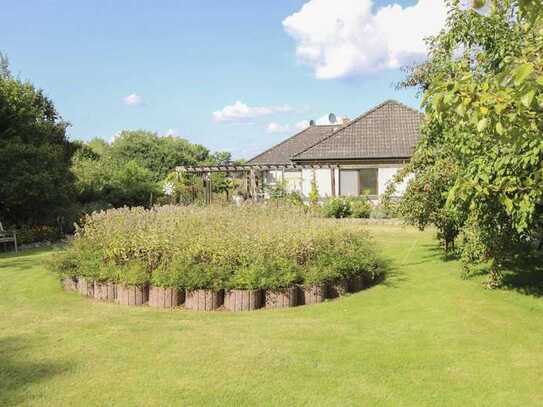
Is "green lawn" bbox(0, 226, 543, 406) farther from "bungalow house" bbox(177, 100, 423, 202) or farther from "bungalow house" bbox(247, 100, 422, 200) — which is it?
"bungalow house" bbox(177, 100, 423, 202)

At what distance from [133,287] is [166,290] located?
61 cm

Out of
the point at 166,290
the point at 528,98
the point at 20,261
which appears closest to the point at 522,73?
the point at 528,98

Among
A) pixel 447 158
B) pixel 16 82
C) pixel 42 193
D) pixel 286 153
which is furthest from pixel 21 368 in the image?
pixel 286 153

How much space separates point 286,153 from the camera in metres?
33.9

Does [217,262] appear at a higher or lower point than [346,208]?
lower

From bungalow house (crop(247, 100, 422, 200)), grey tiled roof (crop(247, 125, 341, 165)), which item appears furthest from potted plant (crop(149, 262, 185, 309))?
grey tiled roof (crop(247, 125, 341, 165))

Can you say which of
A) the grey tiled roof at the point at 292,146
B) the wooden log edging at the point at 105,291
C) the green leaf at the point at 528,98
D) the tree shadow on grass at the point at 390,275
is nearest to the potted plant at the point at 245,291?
the wooden log edging at the point at 105,291

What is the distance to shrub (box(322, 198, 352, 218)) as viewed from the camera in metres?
21.4

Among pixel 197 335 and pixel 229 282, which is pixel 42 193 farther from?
pixel 197 335

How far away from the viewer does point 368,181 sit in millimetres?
25531

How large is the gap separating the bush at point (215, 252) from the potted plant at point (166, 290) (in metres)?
0.02

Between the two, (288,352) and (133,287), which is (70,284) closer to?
(133,287)

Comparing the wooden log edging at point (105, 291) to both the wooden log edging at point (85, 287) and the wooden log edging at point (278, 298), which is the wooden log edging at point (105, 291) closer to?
the wooden log edging at point (85, 287)

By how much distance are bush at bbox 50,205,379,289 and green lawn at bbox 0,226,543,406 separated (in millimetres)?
522
